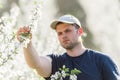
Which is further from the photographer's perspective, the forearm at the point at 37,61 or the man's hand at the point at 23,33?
the forearm at the point at 37,61

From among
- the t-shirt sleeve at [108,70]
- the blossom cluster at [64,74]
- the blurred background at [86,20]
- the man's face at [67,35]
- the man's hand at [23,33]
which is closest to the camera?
the man's hand at [23,33]

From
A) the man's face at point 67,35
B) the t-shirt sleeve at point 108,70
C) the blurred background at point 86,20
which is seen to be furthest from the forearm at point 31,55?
the blurred background at point 86,20

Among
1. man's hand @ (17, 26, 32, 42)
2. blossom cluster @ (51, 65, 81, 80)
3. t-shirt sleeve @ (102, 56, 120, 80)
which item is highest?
man's hand @ (17, 26, 32, 42)

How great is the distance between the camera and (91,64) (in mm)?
7367

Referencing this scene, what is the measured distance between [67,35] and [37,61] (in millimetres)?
415

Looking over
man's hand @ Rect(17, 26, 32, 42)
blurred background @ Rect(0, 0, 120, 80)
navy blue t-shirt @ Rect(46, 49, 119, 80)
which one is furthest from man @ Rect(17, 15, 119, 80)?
blurred background @ Rect(0, 0, 120, 80)

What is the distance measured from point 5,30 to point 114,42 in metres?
11.9

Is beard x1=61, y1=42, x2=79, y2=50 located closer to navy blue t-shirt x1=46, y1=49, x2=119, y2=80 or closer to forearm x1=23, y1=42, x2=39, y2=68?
navy blue t-shirt x1=46, y1=49, x2=119, y2=80

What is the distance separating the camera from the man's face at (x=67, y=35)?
287 inches

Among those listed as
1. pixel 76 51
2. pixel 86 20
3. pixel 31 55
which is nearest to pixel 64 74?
pixel 31 55

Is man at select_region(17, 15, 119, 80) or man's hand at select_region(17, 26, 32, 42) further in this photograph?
man at select_region(17, 15, 119, 80)

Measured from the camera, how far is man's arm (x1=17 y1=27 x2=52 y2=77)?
7181 millimetres

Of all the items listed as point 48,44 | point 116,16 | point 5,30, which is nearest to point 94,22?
point 116,16

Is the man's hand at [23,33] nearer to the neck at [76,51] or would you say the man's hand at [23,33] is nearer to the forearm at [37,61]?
the forearm at [37,61]
